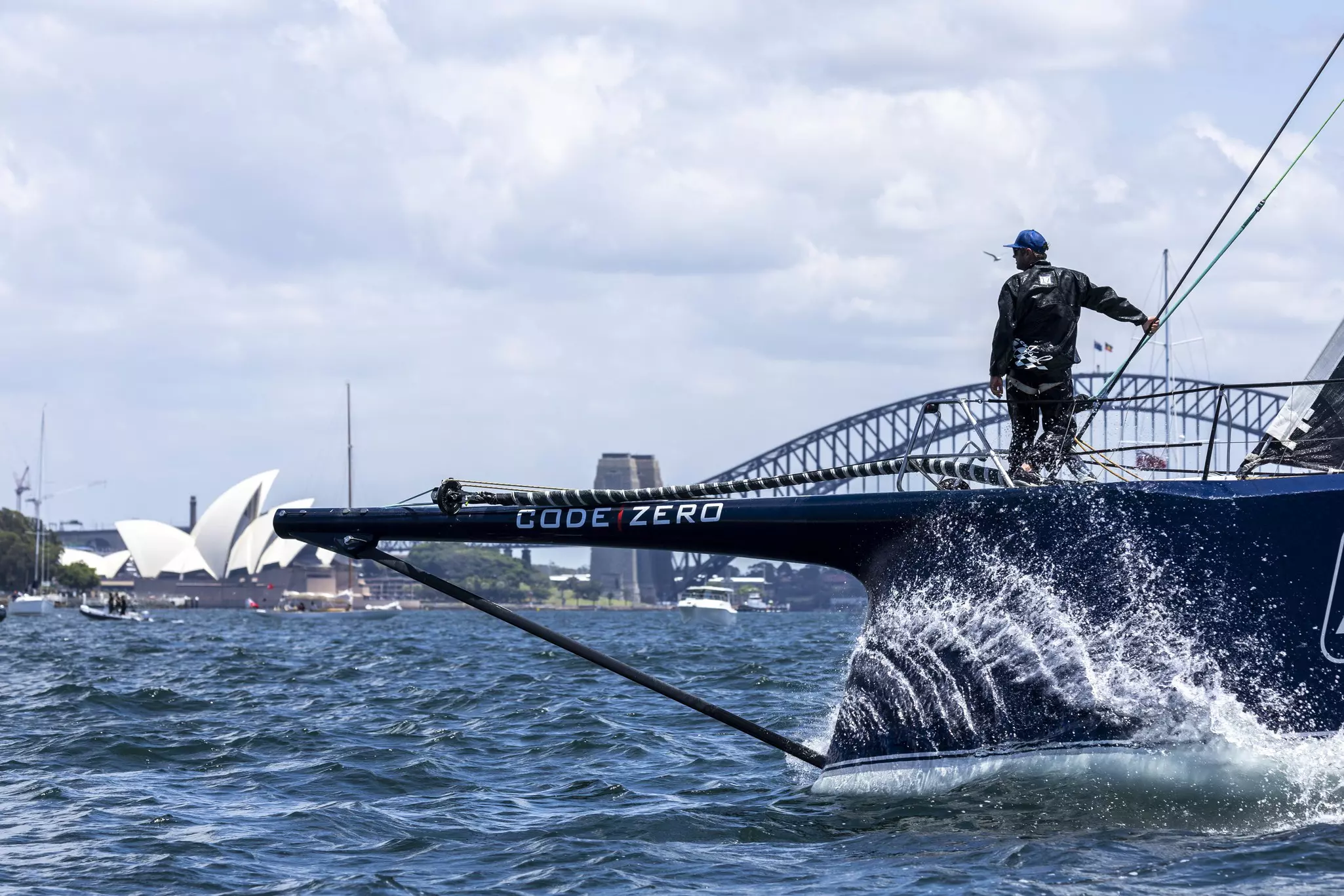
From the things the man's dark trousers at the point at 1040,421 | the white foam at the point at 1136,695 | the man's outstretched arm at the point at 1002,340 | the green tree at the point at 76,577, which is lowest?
the white foam at the point at 1136,695

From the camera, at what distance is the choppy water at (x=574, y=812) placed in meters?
5.68

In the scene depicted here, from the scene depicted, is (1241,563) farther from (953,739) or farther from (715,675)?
(715,675)

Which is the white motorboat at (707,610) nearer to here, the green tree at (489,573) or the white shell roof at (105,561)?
the green tree at (489,573)

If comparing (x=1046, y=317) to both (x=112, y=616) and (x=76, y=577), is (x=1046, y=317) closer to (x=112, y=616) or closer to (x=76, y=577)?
(x=112, y=616)

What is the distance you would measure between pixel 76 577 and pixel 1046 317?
104 metres

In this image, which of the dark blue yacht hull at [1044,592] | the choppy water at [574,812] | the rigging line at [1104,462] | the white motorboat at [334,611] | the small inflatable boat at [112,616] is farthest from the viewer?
the white motorboat at [334,611]

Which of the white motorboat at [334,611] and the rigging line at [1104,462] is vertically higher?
the rigging line at [1104,462]

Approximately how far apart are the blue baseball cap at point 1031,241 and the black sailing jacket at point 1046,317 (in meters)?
0.16

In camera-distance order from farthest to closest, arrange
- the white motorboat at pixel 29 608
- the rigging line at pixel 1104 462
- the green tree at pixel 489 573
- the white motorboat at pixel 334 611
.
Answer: the green tree at pixel 489 573, the white motorboat at pixel 334 611, the white motorboat at pixel 29 608, the rigging line at pixel 1104 462

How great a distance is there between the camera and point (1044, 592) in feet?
20.9

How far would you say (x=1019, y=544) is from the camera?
644 cm

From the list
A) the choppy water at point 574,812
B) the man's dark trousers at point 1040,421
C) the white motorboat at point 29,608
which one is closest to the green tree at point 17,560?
the white motorboat at point 29,608

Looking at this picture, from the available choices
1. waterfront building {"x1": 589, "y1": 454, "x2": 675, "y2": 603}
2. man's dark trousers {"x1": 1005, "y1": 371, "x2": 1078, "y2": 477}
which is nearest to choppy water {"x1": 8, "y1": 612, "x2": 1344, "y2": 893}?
man's dark trousers {"x1": 1005, "y1": 371, "x2": 1078, "y2": 477}

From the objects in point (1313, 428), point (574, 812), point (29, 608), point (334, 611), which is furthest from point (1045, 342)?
point (334, 611)
